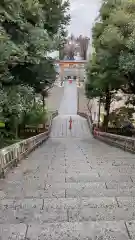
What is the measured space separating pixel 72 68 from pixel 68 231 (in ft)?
290

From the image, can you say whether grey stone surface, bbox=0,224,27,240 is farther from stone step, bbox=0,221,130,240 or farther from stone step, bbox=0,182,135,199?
stone step, bbox=0,182,135,199

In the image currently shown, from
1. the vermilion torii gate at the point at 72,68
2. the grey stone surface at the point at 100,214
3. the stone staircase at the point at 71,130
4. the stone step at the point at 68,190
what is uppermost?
the vermilion torii gate at the point at 72,68

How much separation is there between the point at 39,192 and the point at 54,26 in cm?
1199

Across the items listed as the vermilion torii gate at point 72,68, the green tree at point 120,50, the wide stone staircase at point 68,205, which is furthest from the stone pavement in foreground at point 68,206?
the vermilion torii gate at point 72,68

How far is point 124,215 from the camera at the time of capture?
4.02m

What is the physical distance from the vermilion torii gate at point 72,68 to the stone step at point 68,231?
75.7m

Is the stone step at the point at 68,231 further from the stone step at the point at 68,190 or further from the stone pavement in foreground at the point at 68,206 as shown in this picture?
the stone step at the point at 68,190

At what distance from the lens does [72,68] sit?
298 feet

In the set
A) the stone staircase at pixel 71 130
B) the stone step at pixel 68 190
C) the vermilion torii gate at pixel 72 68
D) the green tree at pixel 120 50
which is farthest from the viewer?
the vermilion torii gate at pixel 72 68

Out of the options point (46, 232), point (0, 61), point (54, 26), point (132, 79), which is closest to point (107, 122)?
point (132, 79)

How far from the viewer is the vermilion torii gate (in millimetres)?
81000

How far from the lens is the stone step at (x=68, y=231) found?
3.35 meters

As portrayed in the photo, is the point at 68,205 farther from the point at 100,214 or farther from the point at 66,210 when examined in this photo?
the point at 100,214

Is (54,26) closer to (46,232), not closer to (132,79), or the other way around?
(132,79)
